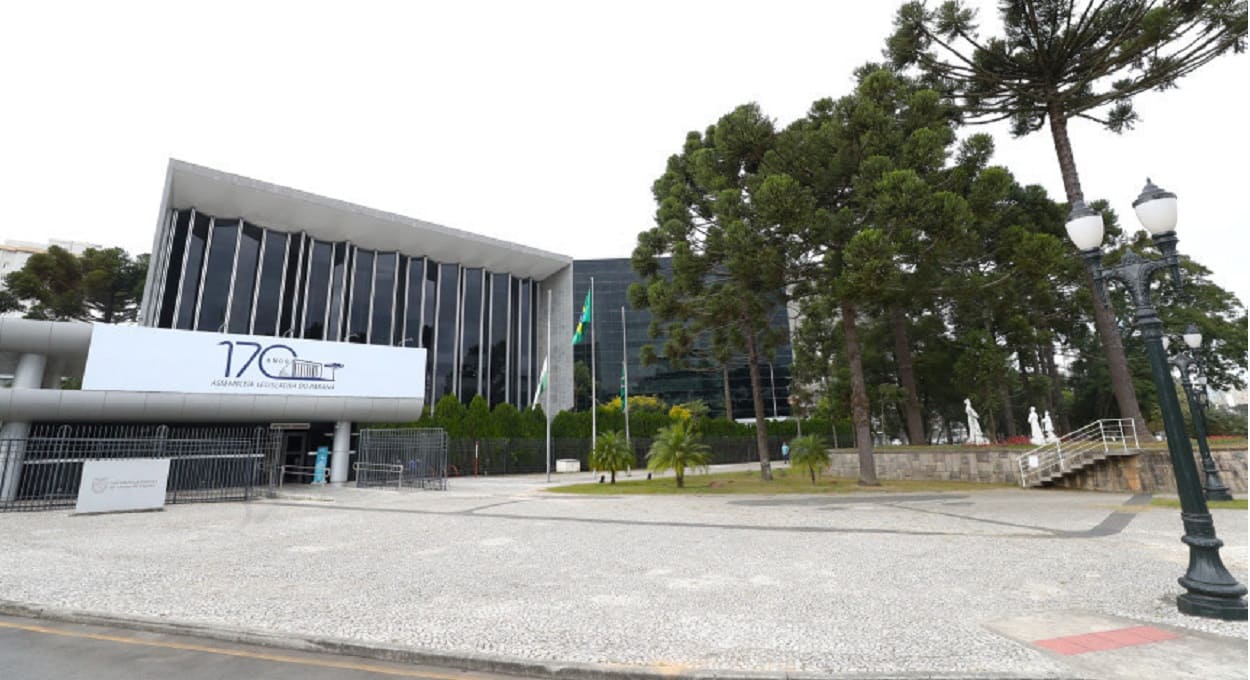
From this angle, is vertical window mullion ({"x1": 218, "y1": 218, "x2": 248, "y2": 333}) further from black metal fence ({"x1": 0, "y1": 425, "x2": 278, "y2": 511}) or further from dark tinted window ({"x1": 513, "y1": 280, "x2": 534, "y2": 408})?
dark tinted window ({"x1": 513, "y1": 280, "x2": 534, "y2": 408})

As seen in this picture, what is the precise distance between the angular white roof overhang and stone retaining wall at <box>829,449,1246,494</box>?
97.9 ft

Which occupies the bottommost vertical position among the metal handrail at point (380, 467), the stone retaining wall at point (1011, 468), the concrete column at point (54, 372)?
the stone retaining wall at point (1011, 468)

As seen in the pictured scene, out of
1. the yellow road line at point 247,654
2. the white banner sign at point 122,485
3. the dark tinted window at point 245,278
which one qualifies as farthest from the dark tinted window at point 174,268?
the yellow road line at point 247,654

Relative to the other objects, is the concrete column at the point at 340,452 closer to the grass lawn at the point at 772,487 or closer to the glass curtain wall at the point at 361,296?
the grass lawn at the point at 772,487

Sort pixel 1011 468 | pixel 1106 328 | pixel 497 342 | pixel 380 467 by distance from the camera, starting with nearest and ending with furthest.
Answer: pixel 1106 328
pixel 1011 468
pixel 380 467
pixel 497 342

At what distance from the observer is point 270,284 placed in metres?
36.5

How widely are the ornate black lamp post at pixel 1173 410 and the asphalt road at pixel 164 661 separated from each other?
641 cm

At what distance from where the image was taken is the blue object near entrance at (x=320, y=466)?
23.5m

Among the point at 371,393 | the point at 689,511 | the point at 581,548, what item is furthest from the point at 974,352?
the point at 371,393

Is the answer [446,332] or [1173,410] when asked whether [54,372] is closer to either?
[446,332]

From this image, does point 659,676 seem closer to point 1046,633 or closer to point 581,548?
point 1046,633

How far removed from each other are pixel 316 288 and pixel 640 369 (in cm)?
4344

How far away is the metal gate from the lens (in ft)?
75.0

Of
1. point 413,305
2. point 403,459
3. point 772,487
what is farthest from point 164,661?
point 413,305
